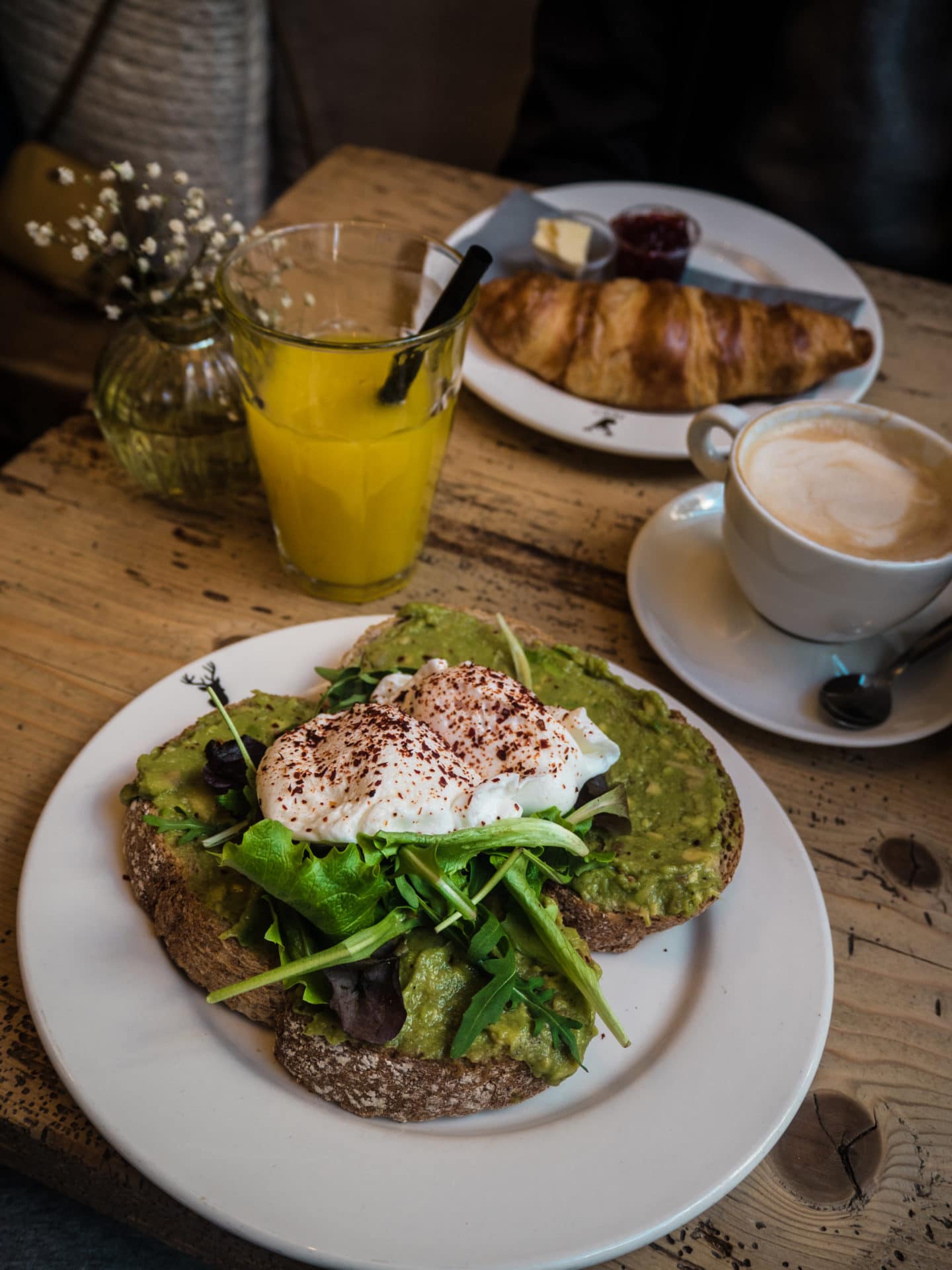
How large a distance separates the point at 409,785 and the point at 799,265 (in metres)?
2.00

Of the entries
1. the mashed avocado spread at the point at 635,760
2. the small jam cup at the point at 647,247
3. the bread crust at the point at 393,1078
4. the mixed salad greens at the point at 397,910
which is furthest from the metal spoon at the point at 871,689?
the small jam cup at the point at 647,247

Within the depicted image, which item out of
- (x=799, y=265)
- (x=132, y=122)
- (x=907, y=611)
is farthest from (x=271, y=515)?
(x=132, y=122)

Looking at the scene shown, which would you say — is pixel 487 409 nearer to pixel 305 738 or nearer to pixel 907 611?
pixel 907 611

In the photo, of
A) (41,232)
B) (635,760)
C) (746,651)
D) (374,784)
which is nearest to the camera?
(374,784)

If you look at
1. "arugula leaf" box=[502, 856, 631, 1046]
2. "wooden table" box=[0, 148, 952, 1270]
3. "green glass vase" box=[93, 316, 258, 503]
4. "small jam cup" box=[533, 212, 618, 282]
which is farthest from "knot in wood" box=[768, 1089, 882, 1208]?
"small jam cup" box=[533, 212, 618, 282]

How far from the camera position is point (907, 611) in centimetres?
155

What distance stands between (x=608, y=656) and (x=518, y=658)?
30 cm

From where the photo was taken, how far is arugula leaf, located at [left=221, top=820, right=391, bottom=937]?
1037 millimetres

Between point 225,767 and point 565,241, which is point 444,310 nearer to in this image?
point 225,767

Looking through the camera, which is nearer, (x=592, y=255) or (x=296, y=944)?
(x=296, y=944)

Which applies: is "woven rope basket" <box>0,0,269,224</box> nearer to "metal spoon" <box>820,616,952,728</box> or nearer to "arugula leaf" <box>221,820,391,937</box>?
"metal spoon" <box>820,616,952,728</box>

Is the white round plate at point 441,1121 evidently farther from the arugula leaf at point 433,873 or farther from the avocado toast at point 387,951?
the arugula leaf at point 433,873

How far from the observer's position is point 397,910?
3.56ft

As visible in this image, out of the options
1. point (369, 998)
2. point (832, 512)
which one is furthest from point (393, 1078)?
point (832, 512)
